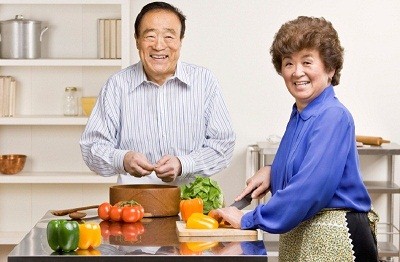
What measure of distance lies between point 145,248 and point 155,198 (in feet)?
1.72

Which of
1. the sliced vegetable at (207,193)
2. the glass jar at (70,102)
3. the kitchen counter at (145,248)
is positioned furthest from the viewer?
the glass jar at (70,102)

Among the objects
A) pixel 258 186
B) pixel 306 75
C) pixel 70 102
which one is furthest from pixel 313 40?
pixel 70 102

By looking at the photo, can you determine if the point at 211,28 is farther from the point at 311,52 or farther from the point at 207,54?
the point at 311,52

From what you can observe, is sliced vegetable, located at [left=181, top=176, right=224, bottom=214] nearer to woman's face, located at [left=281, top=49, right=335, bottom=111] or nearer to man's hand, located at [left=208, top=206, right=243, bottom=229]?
man's hand, located at [left=208, top=206, right=243, bottom=229]

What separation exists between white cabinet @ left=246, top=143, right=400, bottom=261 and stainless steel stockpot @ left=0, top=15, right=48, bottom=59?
1559 mm

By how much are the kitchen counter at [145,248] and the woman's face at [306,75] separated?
504mm

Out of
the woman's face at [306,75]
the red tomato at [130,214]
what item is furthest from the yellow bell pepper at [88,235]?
the woman's face at [306,75]

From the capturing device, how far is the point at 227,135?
151 inches

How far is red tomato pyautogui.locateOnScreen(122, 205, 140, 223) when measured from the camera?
3209mm

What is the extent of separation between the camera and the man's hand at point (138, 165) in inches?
138

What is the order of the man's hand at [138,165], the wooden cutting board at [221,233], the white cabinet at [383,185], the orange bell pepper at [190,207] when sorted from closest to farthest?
the wooden cutting board at [221,233], the orange bell pepper at [190,207], the man's hand at [138,165], the white cabinet at [383,185]

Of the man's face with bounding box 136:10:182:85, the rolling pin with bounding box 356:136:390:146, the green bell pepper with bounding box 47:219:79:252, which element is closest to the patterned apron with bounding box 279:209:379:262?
the green bell pepper with bounding box 47:219:79:252

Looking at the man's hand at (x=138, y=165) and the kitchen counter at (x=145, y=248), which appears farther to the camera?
the man's hand at (x=138, y=165)

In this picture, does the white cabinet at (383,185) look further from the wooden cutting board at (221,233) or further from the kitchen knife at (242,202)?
the wooden cutting board at (221,233)
